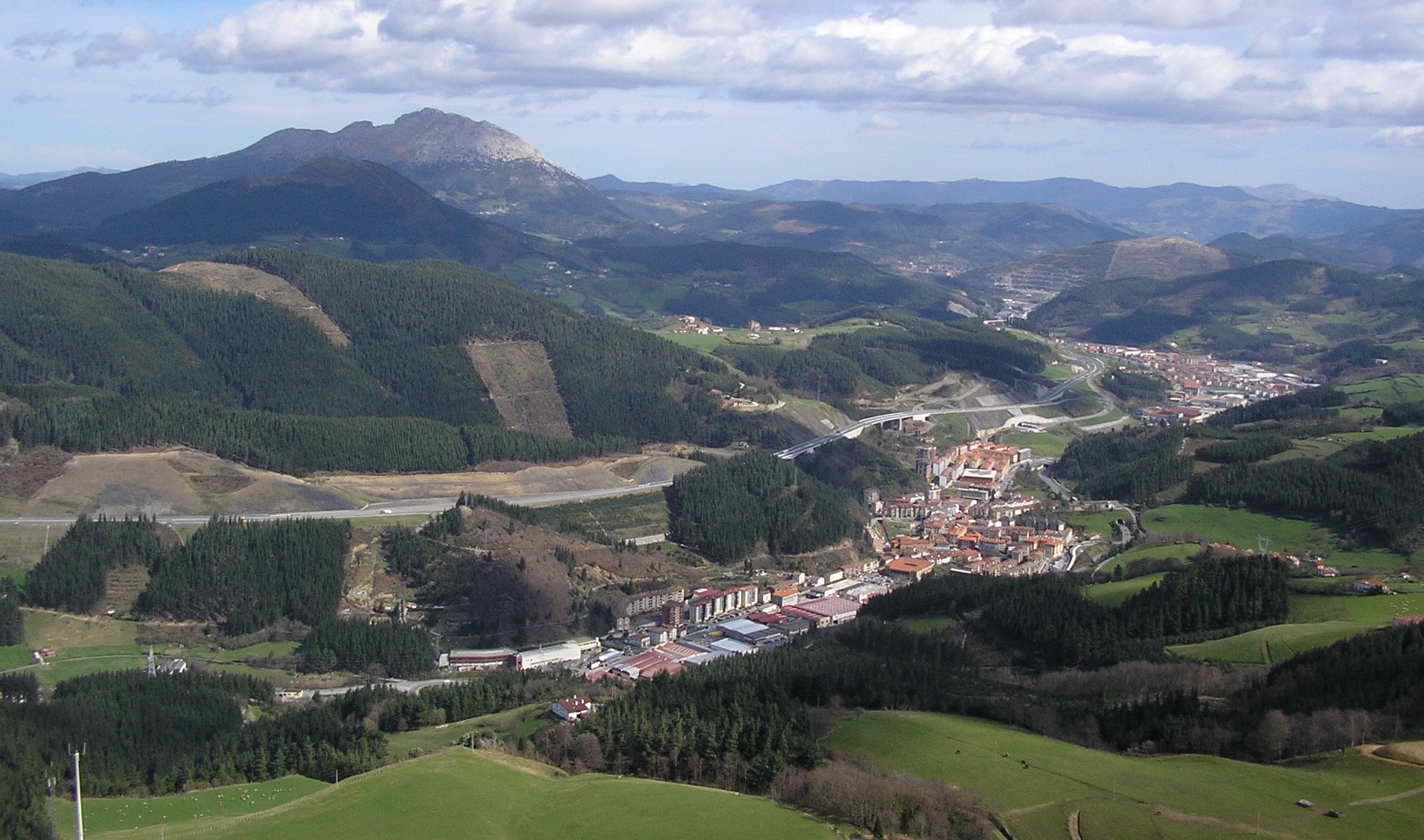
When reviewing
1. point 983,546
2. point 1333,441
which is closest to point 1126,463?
point 1333,441

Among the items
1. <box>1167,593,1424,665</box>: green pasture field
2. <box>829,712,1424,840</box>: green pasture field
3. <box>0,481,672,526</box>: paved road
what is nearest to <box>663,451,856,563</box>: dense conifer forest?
<box>0,481,672,526</box>: paved road

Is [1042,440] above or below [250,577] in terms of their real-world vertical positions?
below

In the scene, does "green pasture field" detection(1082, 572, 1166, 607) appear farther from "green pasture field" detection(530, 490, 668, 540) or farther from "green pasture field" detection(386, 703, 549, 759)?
"green pasture field" detection(530, 490, 668, 540)

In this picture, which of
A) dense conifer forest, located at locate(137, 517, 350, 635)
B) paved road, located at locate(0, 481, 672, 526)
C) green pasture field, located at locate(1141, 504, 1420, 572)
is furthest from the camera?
paved road, located at locate(0, 481, 672, 526)

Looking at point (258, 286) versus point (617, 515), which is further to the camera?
point (258, 286)

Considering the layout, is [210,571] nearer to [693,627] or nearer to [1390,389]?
[693,627]
